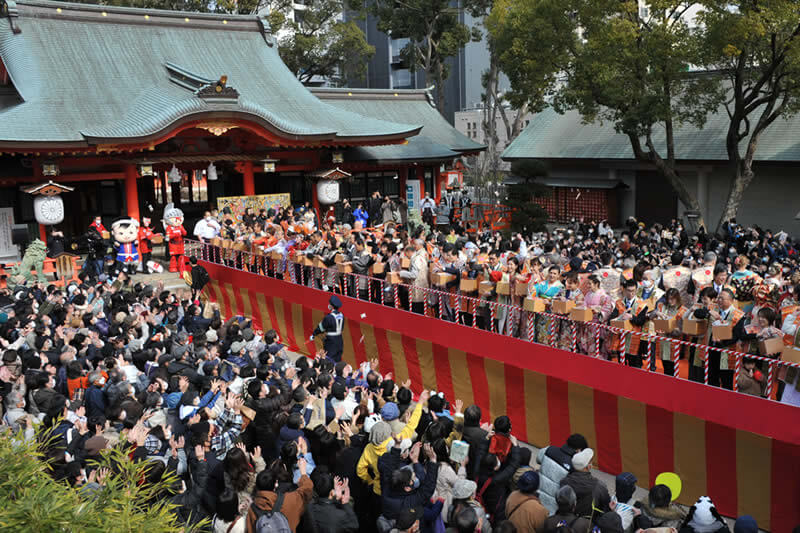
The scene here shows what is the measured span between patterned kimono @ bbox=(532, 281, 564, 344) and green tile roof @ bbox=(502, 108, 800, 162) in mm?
15543

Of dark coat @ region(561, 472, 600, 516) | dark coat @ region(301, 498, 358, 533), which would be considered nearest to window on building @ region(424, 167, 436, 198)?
dark coat @ region(561, 472, 600, 516)

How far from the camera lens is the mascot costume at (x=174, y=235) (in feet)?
60.5

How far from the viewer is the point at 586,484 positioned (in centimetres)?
595

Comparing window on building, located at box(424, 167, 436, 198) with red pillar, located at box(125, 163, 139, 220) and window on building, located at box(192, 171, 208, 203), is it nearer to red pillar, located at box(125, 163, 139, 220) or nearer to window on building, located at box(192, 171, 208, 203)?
window on building, located at box(192, 171, 208, 203)

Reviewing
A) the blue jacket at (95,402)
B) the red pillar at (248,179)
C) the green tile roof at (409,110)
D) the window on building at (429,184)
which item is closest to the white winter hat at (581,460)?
the blue jacket at (95,402)

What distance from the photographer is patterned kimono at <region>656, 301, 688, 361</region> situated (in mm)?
8836

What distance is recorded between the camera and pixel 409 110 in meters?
30.7

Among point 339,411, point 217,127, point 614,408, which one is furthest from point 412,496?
point 217,127

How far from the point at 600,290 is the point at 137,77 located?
18471 millimetres

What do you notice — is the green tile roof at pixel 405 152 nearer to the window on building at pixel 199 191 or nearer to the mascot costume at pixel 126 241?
the window on building at pixel 199 191

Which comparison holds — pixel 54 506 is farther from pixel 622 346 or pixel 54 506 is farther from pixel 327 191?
pixel 327 191

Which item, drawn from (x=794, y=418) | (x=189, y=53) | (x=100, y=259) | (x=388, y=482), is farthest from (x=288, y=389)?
(x=189, y=53)

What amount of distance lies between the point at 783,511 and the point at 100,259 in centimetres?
1536

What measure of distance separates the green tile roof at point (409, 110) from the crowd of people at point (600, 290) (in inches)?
509
